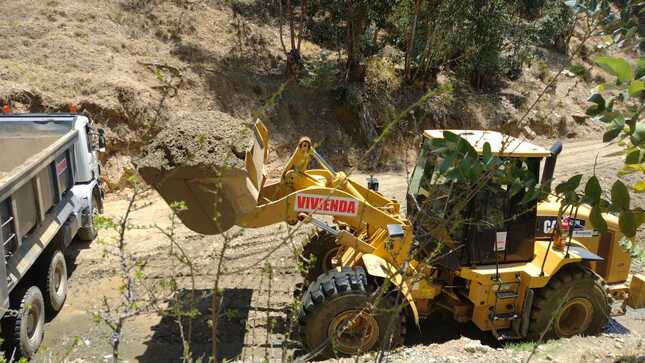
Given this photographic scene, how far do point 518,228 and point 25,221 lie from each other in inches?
205

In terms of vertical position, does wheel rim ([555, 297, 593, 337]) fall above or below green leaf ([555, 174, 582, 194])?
below

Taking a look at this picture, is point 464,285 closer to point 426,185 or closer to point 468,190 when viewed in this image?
point 426,185

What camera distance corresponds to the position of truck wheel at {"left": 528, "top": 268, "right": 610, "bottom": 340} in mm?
5766

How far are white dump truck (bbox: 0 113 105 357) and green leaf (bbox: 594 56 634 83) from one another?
3.74 meters

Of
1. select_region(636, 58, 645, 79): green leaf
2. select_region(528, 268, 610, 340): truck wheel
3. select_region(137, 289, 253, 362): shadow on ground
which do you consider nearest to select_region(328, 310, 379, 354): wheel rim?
select_region(137, 289, 253, 362): shadow on ground

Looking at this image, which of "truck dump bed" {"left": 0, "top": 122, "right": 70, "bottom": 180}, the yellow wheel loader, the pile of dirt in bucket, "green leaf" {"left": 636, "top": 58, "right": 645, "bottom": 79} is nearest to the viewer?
"green leaf" {"left": 636, "top": 58, "right": 645, "bottom": 79}

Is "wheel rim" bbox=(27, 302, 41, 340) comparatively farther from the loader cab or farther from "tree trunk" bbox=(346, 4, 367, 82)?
"tree trunk" bbox=(346, 4, 367, 82)

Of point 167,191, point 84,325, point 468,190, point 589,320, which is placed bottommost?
point 84,325

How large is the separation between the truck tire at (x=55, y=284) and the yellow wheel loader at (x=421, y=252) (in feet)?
8.27

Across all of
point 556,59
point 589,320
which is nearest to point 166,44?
point 589,320

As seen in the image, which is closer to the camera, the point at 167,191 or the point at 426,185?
the point at 167,191

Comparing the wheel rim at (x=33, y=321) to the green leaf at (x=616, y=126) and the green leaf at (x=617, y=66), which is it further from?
the green leaf at (x=617, y=66)

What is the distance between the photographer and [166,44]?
14.7 meters

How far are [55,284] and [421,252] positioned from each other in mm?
4479
